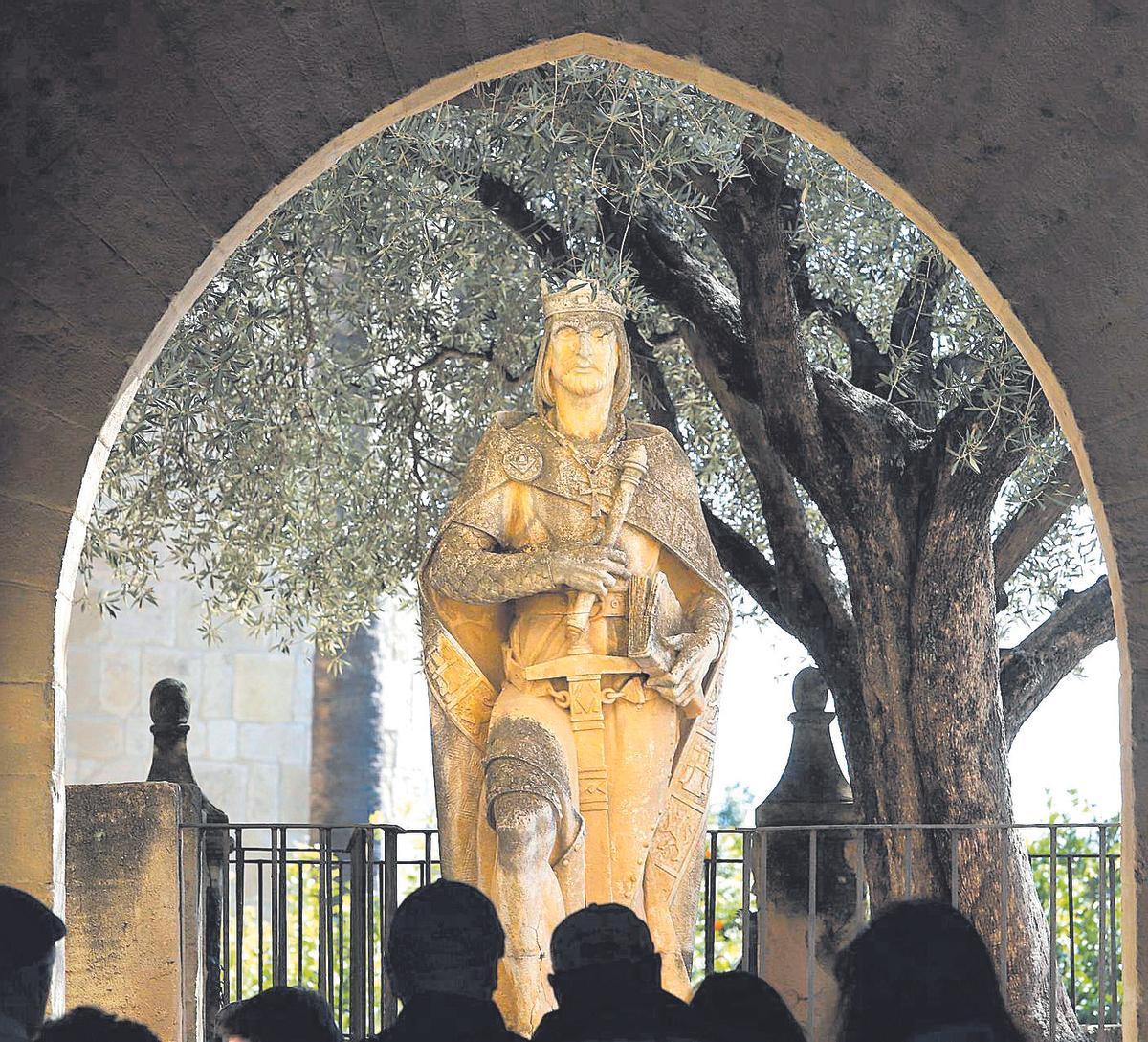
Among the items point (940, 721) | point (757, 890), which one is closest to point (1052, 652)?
point (940, 721)

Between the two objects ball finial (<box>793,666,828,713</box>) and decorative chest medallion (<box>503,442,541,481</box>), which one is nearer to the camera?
decorative chest medallion (<box>503,442,541,481</box>)

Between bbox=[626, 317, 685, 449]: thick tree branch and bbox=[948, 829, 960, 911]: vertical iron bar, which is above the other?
bbox=[626, 317, 685, 449]: thick tree branch

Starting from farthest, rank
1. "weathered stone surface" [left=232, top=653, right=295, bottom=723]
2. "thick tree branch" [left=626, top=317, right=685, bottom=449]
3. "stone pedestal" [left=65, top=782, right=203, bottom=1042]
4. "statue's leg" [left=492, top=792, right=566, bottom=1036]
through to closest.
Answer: "weathered stone surface" [left=232, top=653, right=295, bottom=723] < "thick tree branch" [left=626, top=317, right=685, bottom=449] < "stone pedestal" [left=65, top=782, right=203, bottom=1042] < "statue's leg" [left=492, top=792, right=566, bottom=1036]

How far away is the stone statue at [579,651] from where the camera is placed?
6.05m

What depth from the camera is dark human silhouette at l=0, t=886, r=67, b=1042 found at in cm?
337

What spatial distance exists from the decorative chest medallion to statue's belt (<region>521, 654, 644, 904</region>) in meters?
0.63

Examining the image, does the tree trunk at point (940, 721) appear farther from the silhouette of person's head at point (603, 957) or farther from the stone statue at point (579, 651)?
the silhouette of person's head at point (603, 957)

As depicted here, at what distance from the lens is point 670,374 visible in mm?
10188

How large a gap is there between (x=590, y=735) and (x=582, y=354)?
1253 millimetres

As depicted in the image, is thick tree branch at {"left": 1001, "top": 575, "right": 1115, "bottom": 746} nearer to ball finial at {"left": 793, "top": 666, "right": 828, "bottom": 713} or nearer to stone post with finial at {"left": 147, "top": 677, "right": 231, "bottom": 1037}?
ball finial at {"left": 793, "top": 666, "right": 828, "bottom": 713}

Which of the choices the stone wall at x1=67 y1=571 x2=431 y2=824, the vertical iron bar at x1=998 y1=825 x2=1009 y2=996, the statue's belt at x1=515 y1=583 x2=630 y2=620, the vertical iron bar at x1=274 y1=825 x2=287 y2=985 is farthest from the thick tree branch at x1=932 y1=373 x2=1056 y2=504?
the stone wall at x1=67 y1=571 x2=431 y2=824

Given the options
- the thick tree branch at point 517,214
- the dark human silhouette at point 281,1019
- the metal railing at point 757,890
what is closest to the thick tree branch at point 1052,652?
the metal railing at point 757,890

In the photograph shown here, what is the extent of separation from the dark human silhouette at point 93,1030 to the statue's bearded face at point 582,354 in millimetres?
3390

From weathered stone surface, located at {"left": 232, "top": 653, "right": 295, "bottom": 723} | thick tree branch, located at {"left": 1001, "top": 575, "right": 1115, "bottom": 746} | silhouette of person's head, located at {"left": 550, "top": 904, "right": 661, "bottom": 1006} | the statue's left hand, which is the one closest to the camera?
silhouette of person's head, located at {"left": 550, "top": 904, "right": 661, "bottom": 1006}
